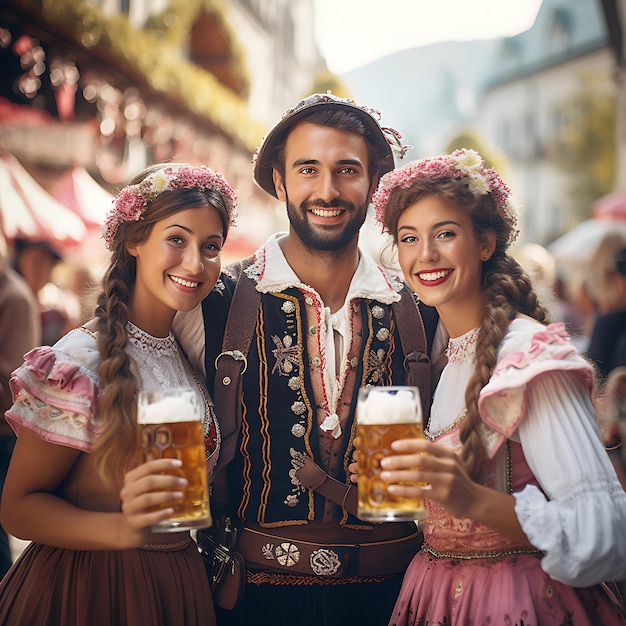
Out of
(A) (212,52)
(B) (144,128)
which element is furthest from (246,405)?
(A) (212,52)

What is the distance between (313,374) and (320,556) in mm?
562

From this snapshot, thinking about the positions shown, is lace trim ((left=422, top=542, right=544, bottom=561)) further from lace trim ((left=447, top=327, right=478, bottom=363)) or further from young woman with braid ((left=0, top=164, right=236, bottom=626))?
young woman with braid ((left=0, top=164, right=236, bottom=626))

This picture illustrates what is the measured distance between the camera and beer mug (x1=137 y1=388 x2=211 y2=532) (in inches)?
66.1

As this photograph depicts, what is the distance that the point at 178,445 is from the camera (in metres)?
1.70

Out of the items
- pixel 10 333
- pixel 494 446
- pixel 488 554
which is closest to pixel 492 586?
pixel 488 554

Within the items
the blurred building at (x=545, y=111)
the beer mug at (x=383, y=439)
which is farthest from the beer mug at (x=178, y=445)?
the blurred building at (x=545, y=111)

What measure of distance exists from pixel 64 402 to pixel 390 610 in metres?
1.21

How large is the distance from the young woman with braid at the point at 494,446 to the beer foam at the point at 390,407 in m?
0.07

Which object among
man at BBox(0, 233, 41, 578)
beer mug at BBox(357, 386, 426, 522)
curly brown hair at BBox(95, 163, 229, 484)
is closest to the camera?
beer mug at BBox(357, 386, 426, 522)

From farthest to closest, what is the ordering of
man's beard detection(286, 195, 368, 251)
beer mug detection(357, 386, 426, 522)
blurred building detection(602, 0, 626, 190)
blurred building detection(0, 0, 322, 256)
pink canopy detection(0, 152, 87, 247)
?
blurred building detection(602, 0, 626, 190) → pink canopy detection(0, 152, 87, 247) → blurred building detection(0, 0, 322, 256) → man's beard detection(286, 195, 368, 251) → beer mug detection(357, 386, 426, 522)

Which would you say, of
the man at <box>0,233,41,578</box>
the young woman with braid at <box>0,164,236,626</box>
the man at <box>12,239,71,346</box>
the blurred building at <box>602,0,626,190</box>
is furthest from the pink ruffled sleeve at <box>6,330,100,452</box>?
the blurred building at <box>602,0,626,190</box>

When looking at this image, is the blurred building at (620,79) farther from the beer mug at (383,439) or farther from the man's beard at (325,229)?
the beer mug at (383,439)

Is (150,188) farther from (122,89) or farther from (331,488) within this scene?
(122,89)

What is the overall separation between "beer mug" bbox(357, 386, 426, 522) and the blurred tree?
87.1 feet
